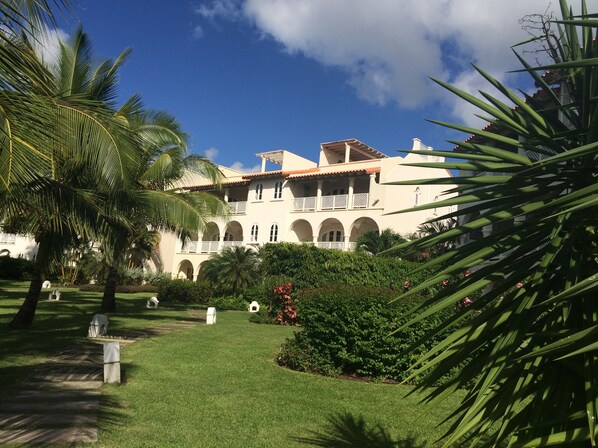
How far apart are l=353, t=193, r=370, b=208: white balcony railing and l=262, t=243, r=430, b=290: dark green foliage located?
30.4 feet

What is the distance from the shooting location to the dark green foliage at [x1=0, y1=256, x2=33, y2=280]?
38.6 m

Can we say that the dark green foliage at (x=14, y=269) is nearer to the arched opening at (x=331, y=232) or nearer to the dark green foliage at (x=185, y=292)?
the dark green foliage at (x=185, y=292)

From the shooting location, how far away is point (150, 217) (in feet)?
56.6

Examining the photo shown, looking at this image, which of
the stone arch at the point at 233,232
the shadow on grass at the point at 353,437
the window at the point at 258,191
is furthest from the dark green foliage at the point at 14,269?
the shadow on grass at the point at 353,437

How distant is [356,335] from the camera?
9.23 meters

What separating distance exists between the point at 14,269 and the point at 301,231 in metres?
22.2

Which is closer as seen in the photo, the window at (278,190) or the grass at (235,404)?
the grass at (235,404)

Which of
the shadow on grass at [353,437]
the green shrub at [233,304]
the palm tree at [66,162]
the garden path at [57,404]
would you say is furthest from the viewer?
the green shrub at [233,304]

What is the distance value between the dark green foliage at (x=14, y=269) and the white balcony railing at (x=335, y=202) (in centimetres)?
2373

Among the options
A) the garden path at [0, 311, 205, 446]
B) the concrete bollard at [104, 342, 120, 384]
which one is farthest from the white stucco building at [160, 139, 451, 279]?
the concrete bollard at [104, 342, 120, 384]

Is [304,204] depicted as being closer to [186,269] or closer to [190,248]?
[190,248]

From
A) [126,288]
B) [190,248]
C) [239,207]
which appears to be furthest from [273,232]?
[126,288]

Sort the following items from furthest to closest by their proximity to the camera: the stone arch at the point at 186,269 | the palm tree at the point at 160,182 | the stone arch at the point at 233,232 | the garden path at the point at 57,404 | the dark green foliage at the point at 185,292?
the stone arch at the point at 186,269
the stone arch at the point at 233,232
the dark green foliage at the point at 185,292
the palm tree at the point at 160,182
the garden path at the point at 57,404

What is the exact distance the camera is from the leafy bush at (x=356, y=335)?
30.0 feet
